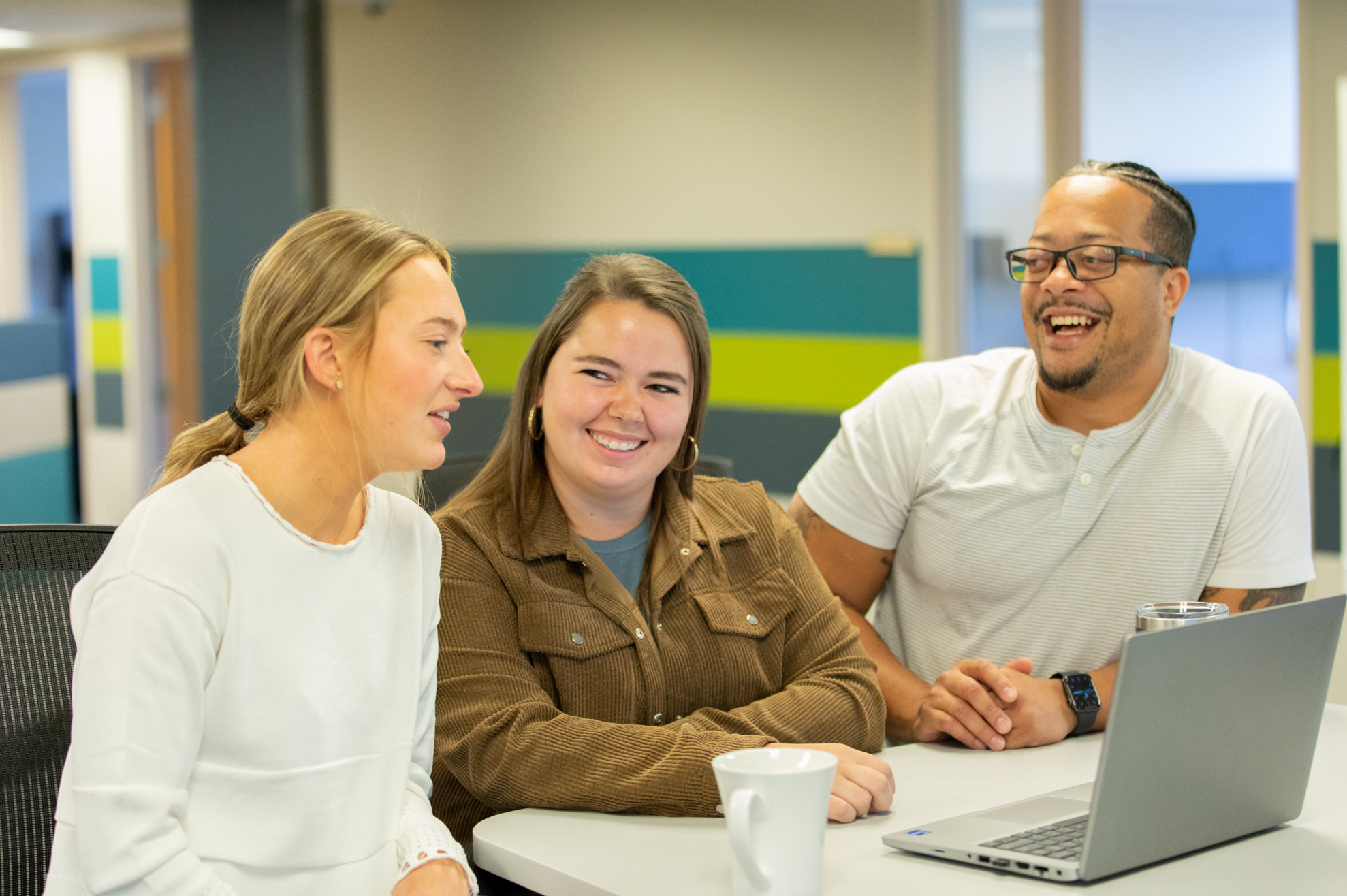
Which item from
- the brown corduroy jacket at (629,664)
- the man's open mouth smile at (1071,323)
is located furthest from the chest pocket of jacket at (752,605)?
the man's open mouth smile at (1071,323)

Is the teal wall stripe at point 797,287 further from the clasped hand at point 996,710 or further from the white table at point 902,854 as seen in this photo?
the white table at point 902,854

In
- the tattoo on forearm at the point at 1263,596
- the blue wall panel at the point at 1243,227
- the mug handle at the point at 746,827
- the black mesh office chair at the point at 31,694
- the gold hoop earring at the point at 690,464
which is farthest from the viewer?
the blue wall panel at the point at 1243,227

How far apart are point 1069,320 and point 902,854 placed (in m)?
1.11

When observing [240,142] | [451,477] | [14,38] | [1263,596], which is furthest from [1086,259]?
[14,38]

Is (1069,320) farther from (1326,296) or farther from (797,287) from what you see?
(797,287)

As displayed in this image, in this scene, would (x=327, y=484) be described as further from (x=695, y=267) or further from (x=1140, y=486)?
(x=695, y=267)

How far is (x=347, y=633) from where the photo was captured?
123cm

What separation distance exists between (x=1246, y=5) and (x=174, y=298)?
4.93 m

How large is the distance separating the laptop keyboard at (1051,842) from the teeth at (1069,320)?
39.8 inches

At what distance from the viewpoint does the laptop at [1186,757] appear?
1036 millimetres

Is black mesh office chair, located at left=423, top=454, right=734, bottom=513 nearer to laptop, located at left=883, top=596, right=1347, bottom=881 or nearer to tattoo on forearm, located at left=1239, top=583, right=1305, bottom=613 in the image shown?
tattoo on forearm, located at left=1239, top=583, right=1305, bottom=613

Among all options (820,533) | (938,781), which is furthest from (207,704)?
(820,533)

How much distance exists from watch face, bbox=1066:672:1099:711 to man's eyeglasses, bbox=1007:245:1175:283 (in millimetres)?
→ 675

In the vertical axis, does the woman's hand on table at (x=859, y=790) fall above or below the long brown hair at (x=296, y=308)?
below
